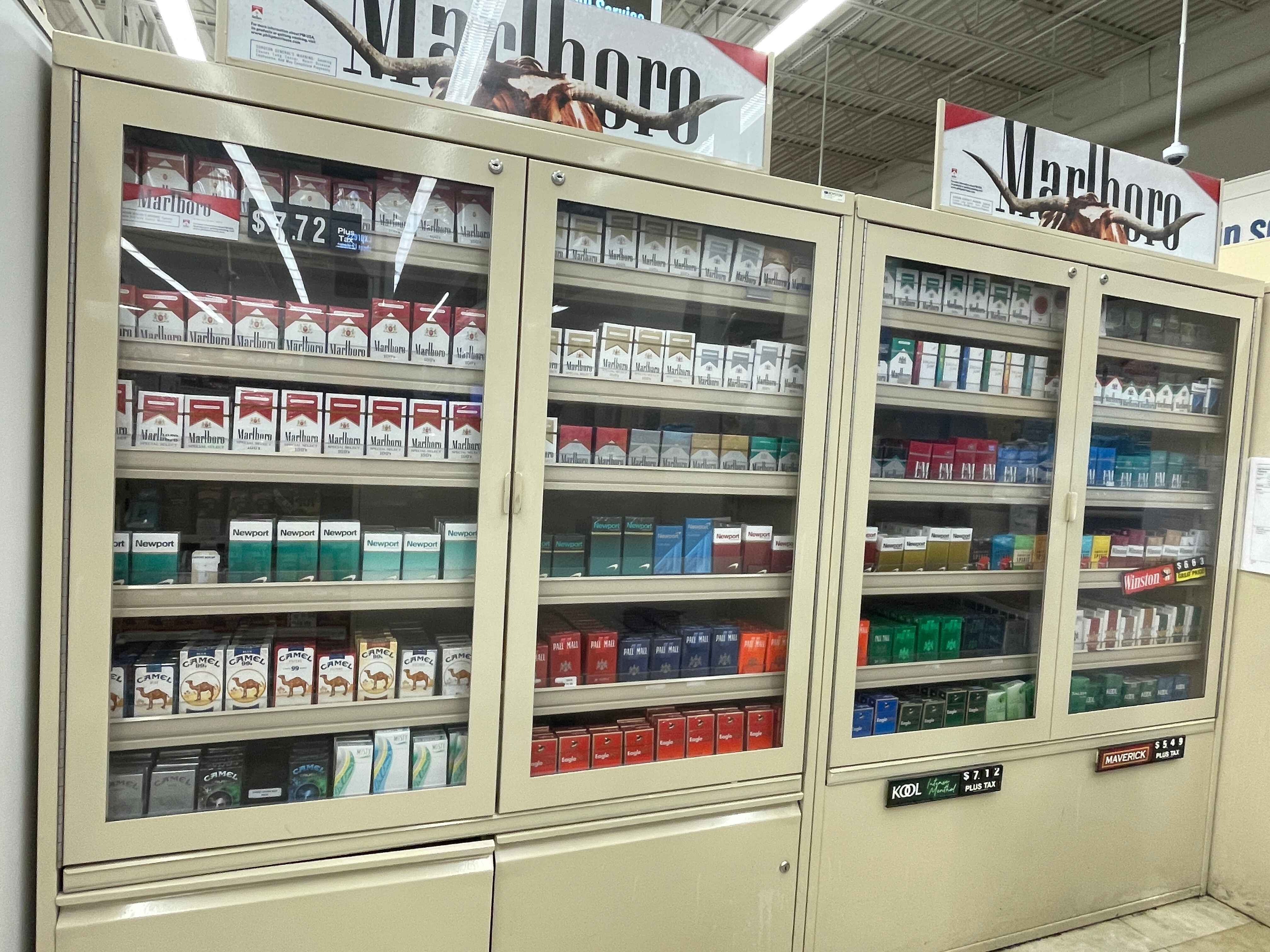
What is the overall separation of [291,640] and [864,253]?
198 centimetres

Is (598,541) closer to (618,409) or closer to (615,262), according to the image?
(618,409)

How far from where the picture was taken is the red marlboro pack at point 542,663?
2197mm

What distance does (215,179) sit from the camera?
1.83 metres

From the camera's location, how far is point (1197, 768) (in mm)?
3062

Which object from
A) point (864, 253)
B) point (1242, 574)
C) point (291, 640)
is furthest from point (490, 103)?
point (1242, 574)

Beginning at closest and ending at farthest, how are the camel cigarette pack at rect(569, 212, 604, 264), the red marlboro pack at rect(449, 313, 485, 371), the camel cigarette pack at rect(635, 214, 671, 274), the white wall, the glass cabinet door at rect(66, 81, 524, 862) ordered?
the white wall
the glass cabinet door at rect(66, 81, 524, 862)
the red marlboro pack at rect(449, 313, 485, 371)
the camel cigarette pack at rect(569, 212, 604, 264)
the camel cigarette pack at rect(635, 214, 671, 274)

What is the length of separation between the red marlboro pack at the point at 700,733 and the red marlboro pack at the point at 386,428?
118cm

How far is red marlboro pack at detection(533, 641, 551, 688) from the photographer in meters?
2.20

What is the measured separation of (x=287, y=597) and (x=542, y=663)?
2.35ft

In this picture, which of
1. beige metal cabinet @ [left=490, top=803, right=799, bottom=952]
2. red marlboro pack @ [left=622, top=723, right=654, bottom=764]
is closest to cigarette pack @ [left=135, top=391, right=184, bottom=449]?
beige metal cabinet @ [left=490, top=803, right=799, bottom=952]

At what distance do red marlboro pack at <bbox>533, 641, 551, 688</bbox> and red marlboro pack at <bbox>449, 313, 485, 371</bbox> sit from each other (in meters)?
0.81

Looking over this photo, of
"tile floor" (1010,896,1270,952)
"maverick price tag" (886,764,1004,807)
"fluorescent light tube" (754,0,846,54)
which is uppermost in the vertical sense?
"fluorescent light tube" (754,0,846,54)

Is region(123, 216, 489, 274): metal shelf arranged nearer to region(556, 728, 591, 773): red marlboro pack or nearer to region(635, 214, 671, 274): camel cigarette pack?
region(635, 214, 671, 274): camel cigarette pack

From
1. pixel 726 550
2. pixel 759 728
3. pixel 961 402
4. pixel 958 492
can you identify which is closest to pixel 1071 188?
pixel 961 402
